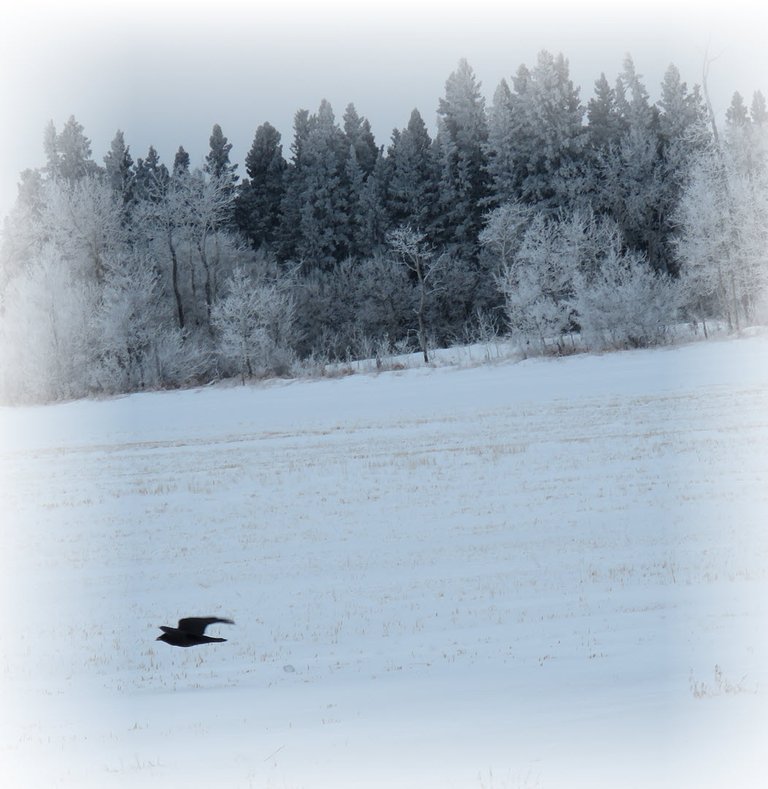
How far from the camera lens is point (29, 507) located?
15727mm

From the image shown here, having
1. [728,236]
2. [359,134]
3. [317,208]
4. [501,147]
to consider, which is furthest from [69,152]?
[728,236]

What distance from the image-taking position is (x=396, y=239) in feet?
167

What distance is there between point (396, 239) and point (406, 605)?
42807 millimetres

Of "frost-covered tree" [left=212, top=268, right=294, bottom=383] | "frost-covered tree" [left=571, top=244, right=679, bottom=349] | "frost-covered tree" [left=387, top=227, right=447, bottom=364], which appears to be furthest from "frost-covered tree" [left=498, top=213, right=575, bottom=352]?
"frost-covered tree" [left=212, top=268, right=294, bottom=383]

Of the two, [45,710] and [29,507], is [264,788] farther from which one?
[29,507]

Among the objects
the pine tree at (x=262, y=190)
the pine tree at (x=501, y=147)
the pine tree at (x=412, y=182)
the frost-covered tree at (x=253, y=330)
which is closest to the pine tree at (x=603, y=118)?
the pine tree at (x=501, y=147)

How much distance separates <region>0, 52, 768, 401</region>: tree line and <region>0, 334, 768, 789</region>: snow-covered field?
15.3m

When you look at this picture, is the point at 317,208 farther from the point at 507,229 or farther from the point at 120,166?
the point at 507,229

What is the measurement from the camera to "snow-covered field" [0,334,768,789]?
17.8ft

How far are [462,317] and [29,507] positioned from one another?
113 feet

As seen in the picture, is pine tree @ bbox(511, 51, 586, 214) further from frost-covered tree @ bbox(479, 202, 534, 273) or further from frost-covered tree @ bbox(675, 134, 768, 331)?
frost-covered tree @ bbox(675, 134, 768, 331)

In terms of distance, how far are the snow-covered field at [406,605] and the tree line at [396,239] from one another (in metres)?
15.3

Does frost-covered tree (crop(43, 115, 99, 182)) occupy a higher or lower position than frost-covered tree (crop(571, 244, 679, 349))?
higher

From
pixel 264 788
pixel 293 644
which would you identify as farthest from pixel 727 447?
pixel 264 788
